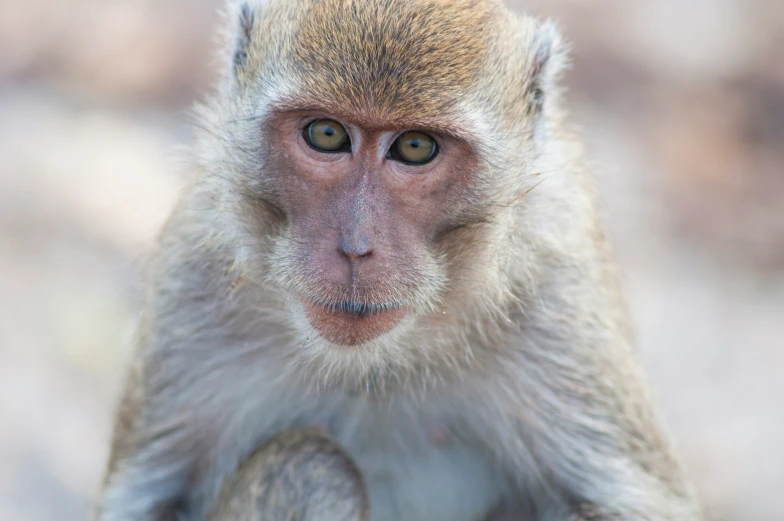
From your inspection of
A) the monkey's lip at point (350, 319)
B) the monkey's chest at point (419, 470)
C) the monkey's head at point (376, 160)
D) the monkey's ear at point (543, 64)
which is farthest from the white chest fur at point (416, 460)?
the monkey's ear at point (543, 64)

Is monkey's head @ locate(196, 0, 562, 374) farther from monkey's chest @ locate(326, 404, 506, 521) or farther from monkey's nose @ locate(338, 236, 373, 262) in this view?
monkey's chest @ locate(326, 404, 506, 521)

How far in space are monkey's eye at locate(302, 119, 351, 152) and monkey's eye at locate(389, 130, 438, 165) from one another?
0.53 ft

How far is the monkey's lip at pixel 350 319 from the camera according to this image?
11.7ft

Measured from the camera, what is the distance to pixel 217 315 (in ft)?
14.6

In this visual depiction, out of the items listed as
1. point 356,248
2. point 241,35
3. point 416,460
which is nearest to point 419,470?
point 416,460

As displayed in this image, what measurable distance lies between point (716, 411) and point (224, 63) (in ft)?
14.5

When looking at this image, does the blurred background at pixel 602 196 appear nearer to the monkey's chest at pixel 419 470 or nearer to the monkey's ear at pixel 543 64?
the monkey's chest at pixel 419 470

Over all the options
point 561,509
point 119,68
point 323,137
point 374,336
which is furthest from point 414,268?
point 119,68

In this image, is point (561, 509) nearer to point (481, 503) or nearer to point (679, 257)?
point (481, 503)

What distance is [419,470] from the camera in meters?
4.62

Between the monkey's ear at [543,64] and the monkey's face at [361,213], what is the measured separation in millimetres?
505

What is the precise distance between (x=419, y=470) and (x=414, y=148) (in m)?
1.56

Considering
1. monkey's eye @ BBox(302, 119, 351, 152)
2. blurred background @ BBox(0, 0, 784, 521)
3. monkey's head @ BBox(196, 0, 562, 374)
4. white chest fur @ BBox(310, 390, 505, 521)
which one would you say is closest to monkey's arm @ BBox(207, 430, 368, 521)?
white chest fur @ BBox(310, 390, 505, 521)

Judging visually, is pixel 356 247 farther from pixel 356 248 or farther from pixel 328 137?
pixel 328 137
